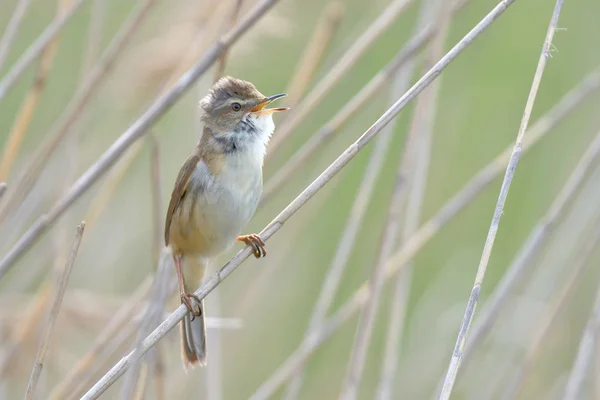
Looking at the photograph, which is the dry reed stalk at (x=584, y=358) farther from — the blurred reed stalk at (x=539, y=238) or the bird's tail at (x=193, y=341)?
the bird's tail at (x=193, y=341)

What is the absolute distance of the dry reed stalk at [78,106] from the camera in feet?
8.38

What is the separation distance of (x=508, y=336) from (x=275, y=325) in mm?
1071

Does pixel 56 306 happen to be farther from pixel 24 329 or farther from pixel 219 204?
pixel 24 329

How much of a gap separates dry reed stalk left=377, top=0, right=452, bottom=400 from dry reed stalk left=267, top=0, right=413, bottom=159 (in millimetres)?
140

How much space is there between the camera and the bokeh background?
3.17 metres

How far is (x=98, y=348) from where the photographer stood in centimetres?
267

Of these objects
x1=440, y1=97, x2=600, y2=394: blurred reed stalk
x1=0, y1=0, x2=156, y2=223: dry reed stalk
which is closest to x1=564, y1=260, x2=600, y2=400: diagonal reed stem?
x1=440, y1=97, x2=600, y2=394: blurred reed stalk

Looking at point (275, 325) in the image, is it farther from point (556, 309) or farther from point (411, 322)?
point (556, 309)

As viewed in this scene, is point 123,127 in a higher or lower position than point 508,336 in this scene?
higher

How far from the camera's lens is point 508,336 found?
11.1 ft

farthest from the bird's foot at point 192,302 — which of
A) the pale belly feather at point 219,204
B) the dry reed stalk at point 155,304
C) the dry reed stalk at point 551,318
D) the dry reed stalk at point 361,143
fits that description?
the dry reed stalk at point 551,318

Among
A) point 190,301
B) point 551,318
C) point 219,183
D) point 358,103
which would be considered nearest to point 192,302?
point 190,301

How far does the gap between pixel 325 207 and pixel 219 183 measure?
131cm

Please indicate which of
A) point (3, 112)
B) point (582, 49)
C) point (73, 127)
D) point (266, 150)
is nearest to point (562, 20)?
point (582, 49)
